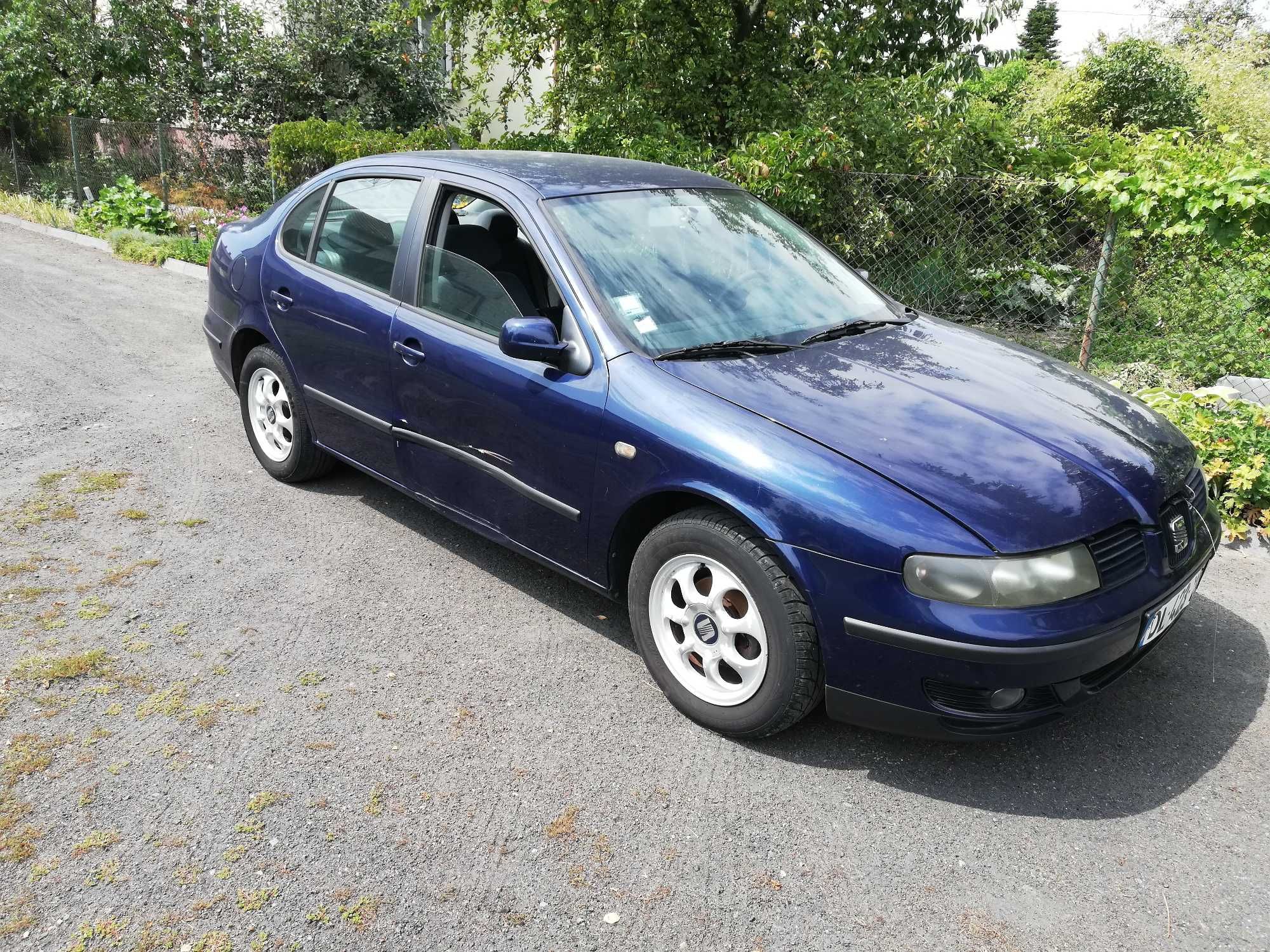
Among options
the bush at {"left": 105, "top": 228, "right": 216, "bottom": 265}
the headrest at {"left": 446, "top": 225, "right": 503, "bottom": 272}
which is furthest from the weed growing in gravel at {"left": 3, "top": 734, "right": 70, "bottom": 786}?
the bush at {"left": 105, "top": 228, "right": 216, "bottom": 265}

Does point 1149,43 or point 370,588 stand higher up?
point 1149,43

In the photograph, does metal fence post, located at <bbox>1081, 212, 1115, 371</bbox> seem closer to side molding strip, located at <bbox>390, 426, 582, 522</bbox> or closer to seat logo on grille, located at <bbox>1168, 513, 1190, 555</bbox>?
seat logo on grille, located at <bbox>1168, 513, 1190, 555</bbox>

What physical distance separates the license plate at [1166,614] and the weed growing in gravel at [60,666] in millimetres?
3438

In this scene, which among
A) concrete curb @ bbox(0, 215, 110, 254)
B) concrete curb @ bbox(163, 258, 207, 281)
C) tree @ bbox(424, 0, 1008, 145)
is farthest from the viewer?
concrete curb @ bbox(0, 215, 110, 254)

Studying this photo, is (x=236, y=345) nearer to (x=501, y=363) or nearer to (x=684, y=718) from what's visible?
(x=501, y=363)

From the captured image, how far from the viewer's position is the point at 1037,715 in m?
2.93

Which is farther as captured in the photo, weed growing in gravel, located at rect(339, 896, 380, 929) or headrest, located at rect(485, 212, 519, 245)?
headrest, located at rect(485, 212, 519, 245)

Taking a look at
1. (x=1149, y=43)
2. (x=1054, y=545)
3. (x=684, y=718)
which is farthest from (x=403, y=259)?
(x=1149, y=43)

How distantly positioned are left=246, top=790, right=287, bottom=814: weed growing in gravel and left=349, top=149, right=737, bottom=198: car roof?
2.34 meters

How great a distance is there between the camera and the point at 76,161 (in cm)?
1459

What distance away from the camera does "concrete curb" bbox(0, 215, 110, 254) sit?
495 inches

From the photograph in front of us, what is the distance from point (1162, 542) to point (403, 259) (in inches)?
119

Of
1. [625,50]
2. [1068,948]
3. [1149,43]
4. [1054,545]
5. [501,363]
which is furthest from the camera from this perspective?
[1149,43]

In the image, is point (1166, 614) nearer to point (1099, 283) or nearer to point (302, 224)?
point (1099, 283)
